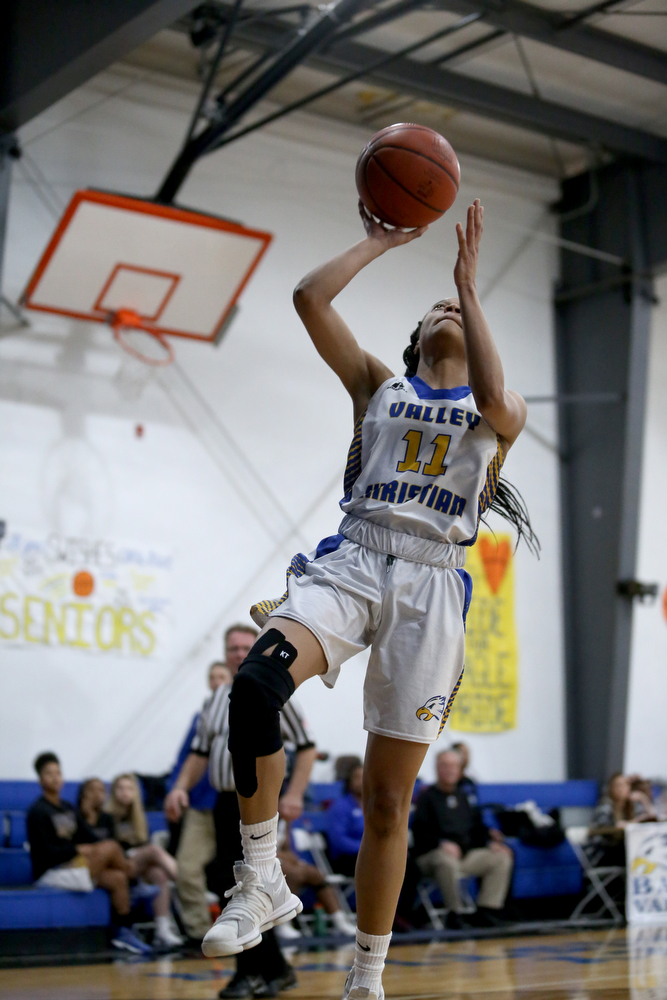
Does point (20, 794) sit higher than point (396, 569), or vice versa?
point (396, 569)

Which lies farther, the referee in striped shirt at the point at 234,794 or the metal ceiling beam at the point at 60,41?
the metal ceiling beam at the point at 60,41

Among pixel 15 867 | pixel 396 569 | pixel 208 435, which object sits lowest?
pixel 15 867

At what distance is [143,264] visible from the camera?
9.44 meters

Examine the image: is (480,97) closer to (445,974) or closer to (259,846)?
(445,974)

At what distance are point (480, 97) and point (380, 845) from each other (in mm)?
10081

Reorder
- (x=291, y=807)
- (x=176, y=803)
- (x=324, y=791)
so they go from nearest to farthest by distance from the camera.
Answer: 1. (x=291, y=807)
2. (x=176, y=803)
3. (x=324, y=791)

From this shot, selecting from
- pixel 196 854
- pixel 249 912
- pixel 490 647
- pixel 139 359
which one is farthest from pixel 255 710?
pixel 490 647

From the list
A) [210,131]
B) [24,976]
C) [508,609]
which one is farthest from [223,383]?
[24,976]

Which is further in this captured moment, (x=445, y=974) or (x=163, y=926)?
(x=163, y=926)

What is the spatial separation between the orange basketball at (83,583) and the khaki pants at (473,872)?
3732 mm

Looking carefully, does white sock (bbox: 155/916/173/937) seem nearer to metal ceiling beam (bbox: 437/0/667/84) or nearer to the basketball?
the basketball

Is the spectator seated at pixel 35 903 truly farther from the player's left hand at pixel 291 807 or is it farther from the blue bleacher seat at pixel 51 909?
the player's left hand at pixel 291 807

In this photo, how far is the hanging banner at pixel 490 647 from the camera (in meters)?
12.2

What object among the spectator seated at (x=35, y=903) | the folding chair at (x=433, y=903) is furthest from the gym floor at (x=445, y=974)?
the folding chair at (x=433, y=903)
